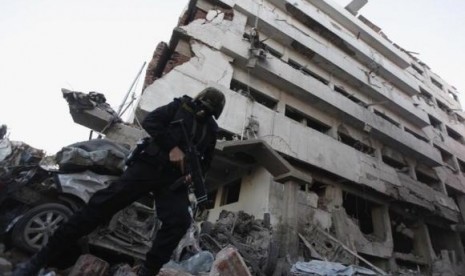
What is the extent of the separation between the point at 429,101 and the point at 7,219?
2549 centimetres

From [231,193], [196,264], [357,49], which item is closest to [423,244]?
[231,193]

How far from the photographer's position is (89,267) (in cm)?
242

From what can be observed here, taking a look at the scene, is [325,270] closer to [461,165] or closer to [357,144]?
[357,144]

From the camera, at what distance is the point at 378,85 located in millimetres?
15672

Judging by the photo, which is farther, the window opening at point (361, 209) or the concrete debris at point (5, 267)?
the window opening at point (361, 209)

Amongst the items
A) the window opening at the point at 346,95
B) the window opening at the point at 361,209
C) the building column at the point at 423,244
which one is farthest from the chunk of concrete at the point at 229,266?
the window opening at the point at 346,95

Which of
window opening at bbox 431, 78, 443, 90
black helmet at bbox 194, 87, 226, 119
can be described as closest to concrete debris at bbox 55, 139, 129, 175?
black helmet at bbox 194, 87, 226, 119

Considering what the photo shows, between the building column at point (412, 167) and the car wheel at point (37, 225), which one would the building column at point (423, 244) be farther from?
the car wheel at point (37, 225)

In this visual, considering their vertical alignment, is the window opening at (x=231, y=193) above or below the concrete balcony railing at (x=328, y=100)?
below

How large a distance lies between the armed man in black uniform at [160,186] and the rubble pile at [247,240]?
8.00 ft

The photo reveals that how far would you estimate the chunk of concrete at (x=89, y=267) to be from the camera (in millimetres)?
2354

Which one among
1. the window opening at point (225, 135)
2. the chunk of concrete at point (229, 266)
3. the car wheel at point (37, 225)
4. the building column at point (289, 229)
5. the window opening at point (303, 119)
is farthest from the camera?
the window opening at point (303, 119)

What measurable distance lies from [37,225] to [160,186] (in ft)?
5.31

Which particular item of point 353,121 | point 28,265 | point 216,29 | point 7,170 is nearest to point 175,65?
point 216,29
